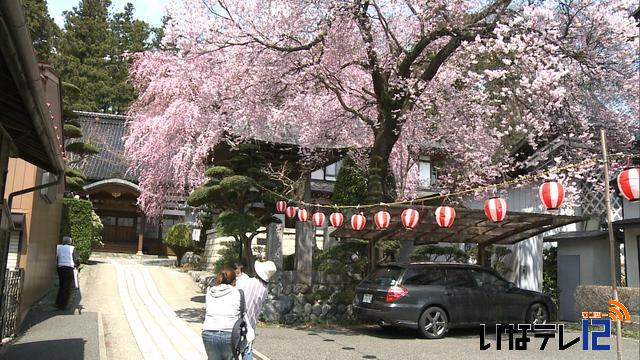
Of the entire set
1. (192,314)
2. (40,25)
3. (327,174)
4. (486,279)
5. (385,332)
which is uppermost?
(40,25)

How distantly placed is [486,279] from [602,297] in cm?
314

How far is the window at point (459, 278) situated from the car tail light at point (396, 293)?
126cm

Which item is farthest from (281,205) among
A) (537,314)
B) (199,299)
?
(537,314)

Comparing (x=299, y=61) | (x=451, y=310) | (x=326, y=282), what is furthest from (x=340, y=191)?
(x=451, y=310)

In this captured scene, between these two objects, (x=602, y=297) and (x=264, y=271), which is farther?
(x=602, y=297)

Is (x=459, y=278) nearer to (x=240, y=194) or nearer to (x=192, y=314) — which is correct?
(x=240, y=194)

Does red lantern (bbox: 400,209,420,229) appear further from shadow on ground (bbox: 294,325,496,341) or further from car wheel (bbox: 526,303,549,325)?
car wheel (bbox: 526,303,549,325)

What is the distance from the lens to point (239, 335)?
5195 millimetres

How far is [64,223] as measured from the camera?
18047 millimetres

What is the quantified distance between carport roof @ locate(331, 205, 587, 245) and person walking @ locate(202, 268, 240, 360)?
21.3ft

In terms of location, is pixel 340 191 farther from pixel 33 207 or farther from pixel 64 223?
pixel 64 223

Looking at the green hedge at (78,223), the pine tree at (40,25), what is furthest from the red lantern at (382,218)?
the pine tree at (40,25)

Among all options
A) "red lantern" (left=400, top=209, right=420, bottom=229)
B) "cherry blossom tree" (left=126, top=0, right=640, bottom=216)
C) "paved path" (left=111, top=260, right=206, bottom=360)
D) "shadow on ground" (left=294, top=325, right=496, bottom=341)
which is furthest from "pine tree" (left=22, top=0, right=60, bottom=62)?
"red lantern" (left=400, top=209, right=420, bottom=229)

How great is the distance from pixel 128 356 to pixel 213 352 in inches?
162
